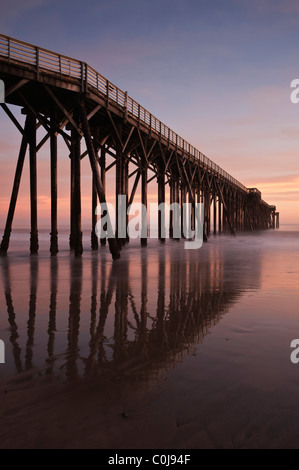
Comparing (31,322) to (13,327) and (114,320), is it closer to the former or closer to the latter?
(13,327)

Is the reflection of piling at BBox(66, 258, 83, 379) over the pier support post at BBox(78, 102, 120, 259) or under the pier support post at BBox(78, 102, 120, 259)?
under

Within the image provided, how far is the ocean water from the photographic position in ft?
6.72

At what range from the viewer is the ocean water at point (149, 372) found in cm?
205

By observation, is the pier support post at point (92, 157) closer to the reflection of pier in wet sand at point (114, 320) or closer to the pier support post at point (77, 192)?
the pier support post at point (77, 192)

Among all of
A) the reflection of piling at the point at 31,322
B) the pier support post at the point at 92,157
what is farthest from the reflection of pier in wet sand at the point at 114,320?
the pier support post at the point at 92,157

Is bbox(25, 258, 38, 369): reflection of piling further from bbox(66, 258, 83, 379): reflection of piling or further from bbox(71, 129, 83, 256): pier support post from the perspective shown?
bbox(71, 129, 83, 256): pier support post

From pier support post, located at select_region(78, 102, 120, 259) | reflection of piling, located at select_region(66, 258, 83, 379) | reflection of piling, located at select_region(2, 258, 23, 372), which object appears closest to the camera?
reflection of piling, located at select_region(66, 258, 83, 379)

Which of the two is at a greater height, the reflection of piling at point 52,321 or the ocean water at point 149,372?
the reflection of piling at point 52,321

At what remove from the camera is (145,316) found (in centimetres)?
478

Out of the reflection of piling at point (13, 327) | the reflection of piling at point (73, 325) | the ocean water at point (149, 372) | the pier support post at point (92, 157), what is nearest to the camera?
the ocean water at point (149, 372)

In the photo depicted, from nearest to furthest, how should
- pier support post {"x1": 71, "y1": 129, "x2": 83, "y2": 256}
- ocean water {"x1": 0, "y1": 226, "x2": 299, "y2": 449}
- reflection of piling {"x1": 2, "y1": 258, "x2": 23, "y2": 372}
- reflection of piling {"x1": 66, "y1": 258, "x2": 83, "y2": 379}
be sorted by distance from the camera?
ocean water {"x1": 0, "y1": 226, "x2": 299, "y2": 449} → reflection of piling {"x1": 66, "y1": 258, "x2": 83, "y2": 379} → reflection of piling {"x1": 2, "y1": 258, "x2": 23, "y2": 372} → pier support post {"x1": 71, "y1": 129, "x2": 83, "y2": 256}

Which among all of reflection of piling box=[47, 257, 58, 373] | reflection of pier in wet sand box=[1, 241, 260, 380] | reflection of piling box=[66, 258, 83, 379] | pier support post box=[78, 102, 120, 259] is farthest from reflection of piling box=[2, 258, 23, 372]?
pier support post box=[78, 102, 120, 259]

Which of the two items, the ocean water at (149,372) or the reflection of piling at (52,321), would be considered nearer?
the ocean water at (149,372)

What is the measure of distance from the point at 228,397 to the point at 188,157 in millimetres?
24840
